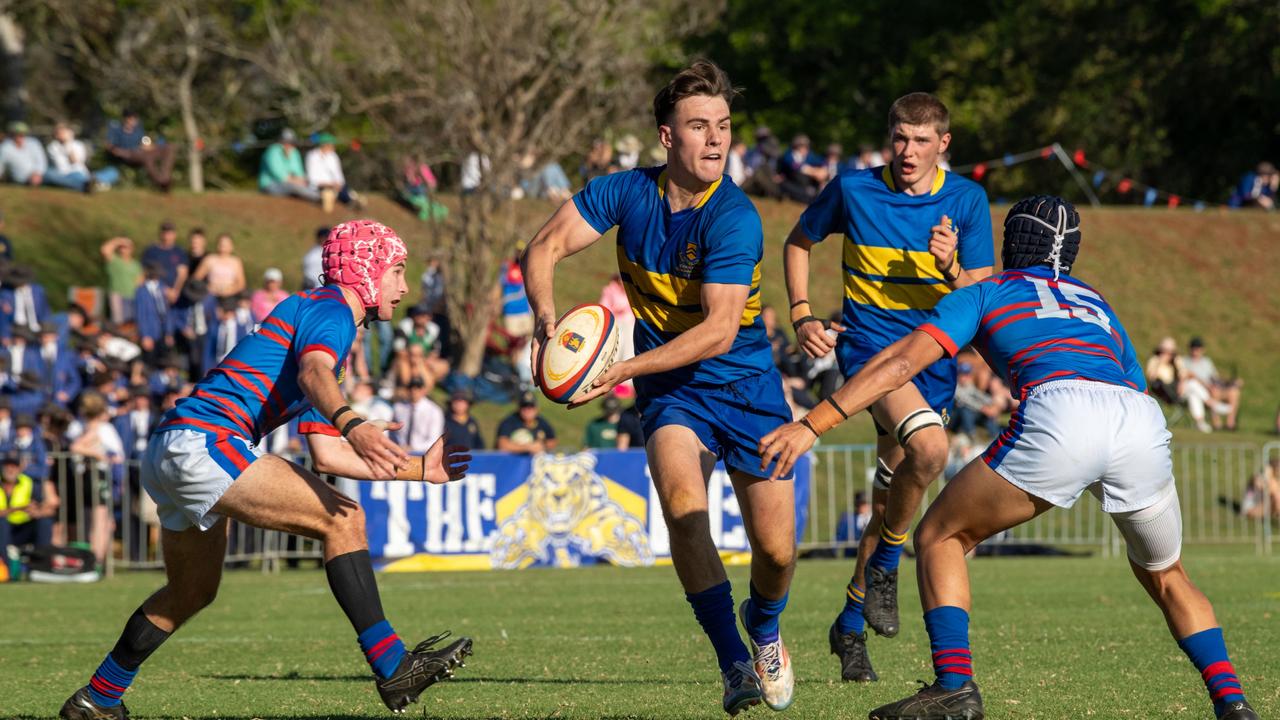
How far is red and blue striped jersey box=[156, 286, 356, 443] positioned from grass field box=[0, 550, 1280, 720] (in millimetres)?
1401

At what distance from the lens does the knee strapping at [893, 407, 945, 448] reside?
312 inches

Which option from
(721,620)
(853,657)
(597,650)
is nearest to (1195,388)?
(597,650)

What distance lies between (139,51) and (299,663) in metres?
34.6

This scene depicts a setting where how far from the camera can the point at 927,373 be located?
27.4 feet

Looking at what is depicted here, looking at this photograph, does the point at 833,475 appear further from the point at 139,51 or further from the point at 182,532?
Answer: the point at 139,51

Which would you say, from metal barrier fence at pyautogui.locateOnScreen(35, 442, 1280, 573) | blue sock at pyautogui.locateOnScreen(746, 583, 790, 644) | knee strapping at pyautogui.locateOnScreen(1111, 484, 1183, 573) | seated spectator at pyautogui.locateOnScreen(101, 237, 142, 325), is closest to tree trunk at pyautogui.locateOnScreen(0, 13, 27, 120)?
seated spectator at pyautogui.locateOnScreen(101, 237, 142, 325)

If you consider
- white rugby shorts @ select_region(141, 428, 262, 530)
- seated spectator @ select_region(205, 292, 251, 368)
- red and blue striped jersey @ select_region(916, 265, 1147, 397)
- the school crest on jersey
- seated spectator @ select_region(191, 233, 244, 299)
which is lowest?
white rugby shorts @ select_region(141, 428, 262, 530)

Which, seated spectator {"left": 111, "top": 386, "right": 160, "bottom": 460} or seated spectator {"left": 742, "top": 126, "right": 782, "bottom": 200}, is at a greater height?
seated spectator {"left": 742, "top": 126, "right": 782, "bottom": 200}

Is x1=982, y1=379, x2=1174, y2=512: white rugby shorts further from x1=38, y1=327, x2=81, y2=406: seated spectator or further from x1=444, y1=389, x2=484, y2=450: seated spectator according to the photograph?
Answer: x1=38, y1=327, x2=81, y2=406: seated spectator

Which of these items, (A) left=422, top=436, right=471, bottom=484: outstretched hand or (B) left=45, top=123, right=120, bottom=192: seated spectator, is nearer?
(A) left=422, top=436, right=471, bottom=484: outstretched hand

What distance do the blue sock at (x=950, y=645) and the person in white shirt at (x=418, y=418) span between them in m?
13.0

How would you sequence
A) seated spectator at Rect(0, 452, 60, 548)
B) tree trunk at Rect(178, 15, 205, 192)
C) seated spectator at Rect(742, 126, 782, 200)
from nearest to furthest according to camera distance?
seated spectator at Rect(0, 452, 60, 548) → seated spectator at Rect(742, 126, 782, 200) → tree trunk at Rect(178, 15, 205, 192)

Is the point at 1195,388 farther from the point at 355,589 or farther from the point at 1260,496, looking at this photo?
the point at 355,589

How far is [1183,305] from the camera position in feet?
112
